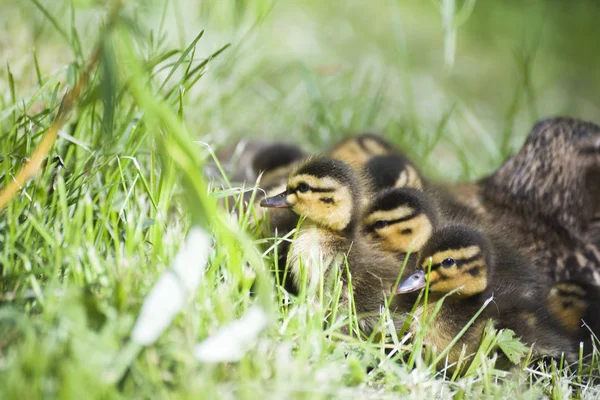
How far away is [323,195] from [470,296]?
1.91ft

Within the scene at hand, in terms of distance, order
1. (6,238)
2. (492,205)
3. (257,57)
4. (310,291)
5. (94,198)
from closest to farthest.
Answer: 1. (6,238)
2. (310,291)
3. (94,198)
4. (492,205)
5. (257,57)

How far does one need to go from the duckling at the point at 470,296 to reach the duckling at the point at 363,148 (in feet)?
2.70

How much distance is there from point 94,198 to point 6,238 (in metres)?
0.47

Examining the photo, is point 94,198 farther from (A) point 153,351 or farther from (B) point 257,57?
(B) point 257,57

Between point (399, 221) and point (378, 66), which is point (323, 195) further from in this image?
point (378, 66)

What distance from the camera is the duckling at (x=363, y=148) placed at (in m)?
3.09

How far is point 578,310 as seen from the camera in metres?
2.48

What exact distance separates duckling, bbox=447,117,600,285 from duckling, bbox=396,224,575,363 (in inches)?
24.5

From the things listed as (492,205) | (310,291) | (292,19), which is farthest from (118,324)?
(292,19)

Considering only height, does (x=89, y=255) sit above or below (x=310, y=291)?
above

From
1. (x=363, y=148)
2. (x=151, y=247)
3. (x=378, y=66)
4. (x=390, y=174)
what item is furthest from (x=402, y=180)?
(x=378, y=66)

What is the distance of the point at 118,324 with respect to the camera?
150 cm

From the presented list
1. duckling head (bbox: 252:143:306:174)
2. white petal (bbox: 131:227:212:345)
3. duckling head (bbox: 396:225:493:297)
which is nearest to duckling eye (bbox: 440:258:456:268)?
duckling head (bbox: 396:225:493:297)

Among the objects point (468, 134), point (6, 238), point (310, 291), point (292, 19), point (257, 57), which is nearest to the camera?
point (6, 238)
